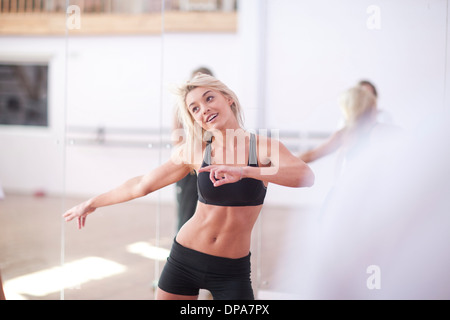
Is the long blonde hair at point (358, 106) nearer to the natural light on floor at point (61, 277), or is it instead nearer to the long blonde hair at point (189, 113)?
the long blonde hair at point (189, 113)

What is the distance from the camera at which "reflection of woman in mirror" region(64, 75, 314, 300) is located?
171cm

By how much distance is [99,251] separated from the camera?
4.57m

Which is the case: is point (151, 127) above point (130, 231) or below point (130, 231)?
above

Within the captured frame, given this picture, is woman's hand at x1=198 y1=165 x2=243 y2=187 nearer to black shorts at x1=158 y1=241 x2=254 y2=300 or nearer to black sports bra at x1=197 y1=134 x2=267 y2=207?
black sports bra at x1=197 y1=134 x2=267 y2=207

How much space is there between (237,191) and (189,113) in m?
0.31

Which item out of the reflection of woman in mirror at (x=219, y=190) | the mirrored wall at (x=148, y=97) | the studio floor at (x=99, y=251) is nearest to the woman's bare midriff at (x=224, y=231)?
the reflection of woman in mirror at (x=219, y=190)

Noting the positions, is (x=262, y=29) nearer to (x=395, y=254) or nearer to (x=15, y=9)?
(x=395, y=254)

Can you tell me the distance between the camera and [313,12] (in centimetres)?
284

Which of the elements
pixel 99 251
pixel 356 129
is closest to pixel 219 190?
pixel 356 129

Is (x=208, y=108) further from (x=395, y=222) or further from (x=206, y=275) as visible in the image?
(x=395, y=222)

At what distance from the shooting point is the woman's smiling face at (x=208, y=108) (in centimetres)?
174
